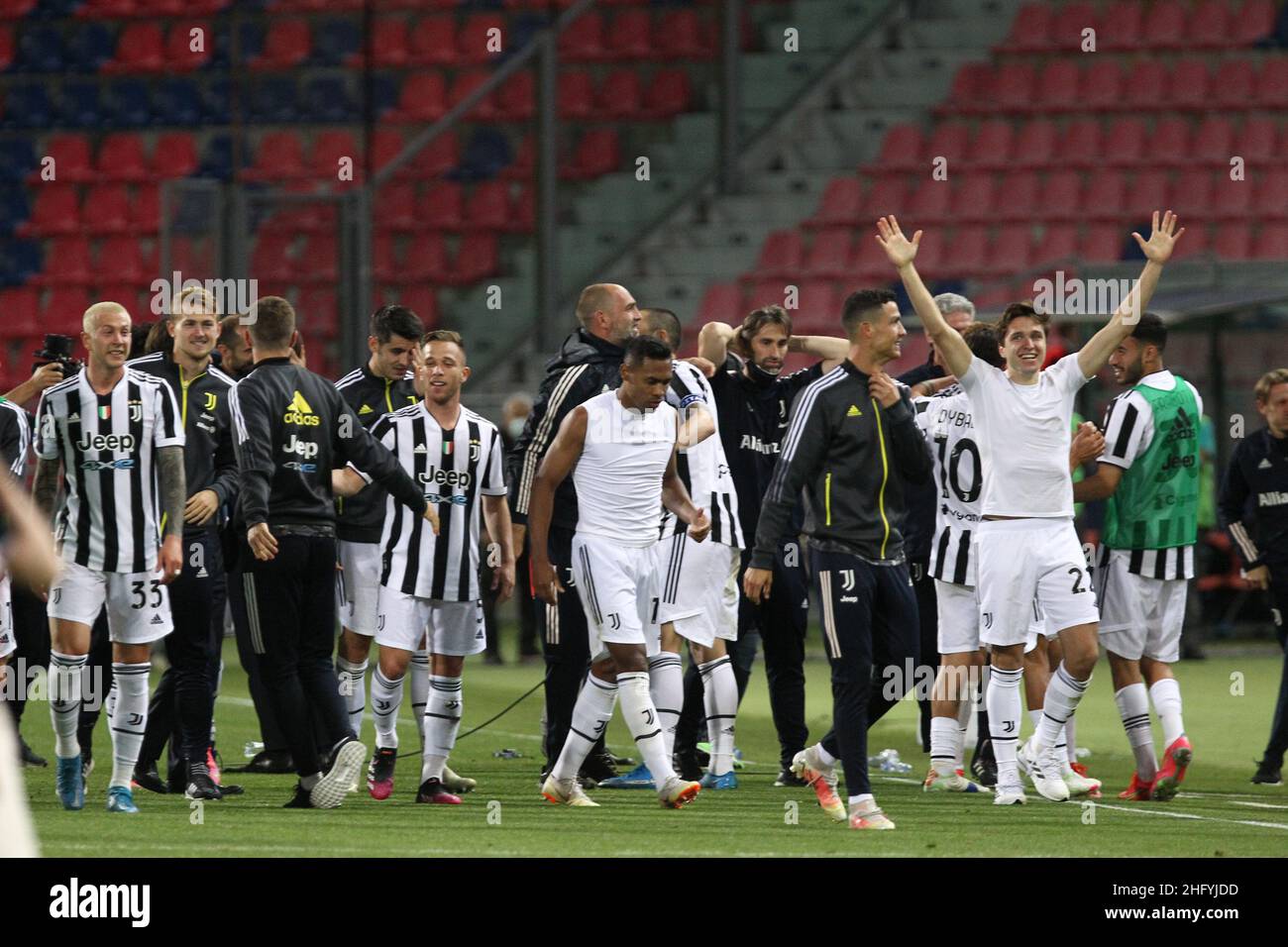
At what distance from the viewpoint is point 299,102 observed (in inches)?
887

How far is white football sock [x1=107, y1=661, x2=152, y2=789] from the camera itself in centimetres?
862

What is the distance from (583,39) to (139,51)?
589cm

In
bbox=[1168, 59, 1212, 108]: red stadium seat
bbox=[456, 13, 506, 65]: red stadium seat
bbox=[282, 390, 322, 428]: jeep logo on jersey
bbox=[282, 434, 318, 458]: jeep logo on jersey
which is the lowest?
bbox=[282, 434, 318, 458]: jeep logo on jersey

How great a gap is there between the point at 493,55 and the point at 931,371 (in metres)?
13.0

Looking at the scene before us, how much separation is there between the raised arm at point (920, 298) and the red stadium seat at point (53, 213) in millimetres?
16353

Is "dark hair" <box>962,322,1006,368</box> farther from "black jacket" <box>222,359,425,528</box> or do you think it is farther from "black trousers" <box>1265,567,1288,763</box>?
"black jacket" <box>222,359,425,528</box>

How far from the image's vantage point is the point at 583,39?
21531 millimetres

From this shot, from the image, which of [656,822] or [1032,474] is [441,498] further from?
[1032,474]

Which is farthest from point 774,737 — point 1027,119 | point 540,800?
point 1027,119

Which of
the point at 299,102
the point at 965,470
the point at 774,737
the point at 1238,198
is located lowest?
the point at 774,737

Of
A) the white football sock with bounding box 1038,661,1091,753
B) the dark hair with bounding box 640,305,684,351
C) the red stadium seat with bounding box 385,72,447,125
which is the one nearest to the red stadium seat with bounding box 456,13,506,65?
the red stadium seat with bounding box 385,72,447,125

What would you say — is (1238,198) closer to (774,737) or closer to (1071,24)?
(1071,24)

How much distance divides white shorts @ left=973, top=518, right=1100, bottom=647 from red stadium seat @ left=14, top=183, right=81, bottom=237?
16.4 metres

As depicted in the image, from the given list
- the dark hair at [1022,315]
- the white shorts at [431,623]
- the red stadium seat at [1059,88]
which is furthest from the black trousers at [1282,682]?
the red stadium seat at [1059,88]
